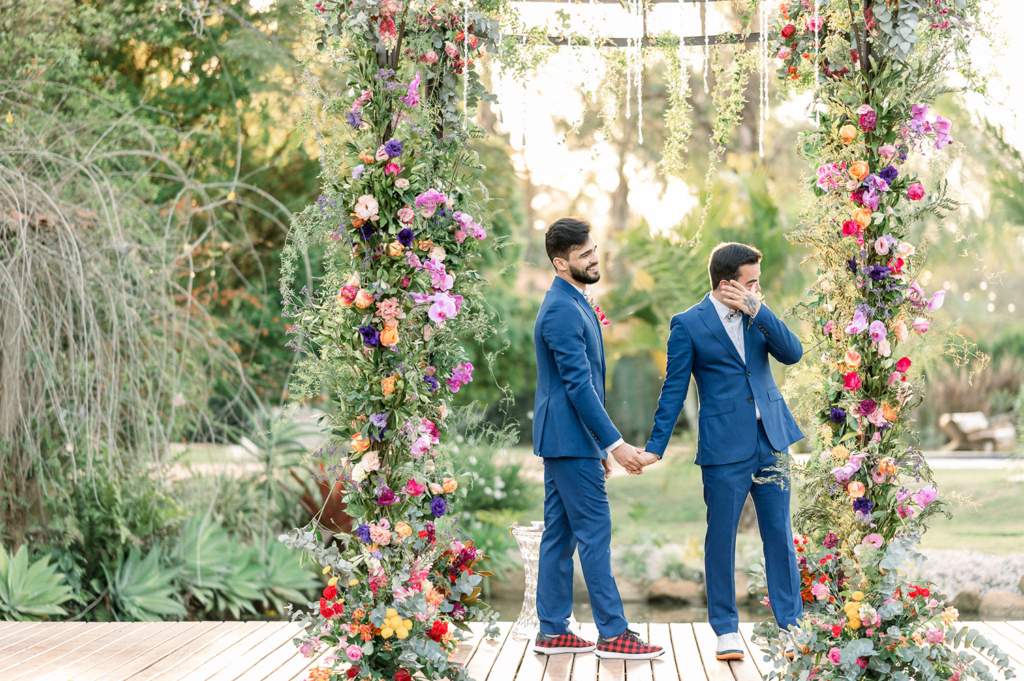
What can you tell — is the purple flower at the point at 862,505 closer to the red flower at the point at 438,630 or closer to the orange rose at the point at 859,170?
the orange rose at the point at 859,170

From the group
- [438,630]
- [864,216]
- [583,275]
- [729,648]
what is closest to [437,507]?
[438,630]

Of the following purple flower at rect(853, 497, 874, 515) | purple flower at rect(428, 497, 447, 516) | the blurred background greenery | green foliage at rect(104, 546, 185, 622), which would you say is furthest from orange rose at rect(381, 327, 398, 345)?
green foliage at rect(104, 546, 185, 622)

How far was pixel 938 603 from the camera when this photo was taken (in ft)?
9.18

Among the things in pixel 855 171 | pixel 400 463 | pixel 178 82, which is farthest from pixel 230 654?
pixel 178 82

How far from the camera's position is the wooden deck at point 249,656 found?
3334 millimetres

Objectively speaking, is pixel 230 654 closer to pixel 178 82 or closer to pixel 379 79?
pixel 379 79

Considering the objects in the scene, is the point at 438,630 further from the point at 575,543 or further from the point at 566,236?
the point at 566,236

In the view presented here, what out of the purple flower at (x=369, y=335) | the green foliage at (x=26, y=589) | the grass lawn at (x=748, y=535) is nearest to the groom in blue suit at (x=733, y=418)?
the purple flower at (x=369, y=335)

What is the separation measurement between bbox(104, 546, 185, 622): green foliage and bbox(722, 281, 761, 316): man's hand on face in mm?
3682

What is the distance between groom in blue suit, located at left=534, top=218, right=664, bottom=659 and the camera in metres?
3.29

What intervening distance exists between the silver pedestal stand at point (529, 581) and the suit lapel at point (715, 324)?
114 centimetres

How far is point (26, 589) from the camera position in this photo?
4820mm

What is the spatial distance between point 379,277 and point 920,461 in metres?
1.83

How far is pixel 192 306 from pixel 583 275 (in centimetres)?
410
